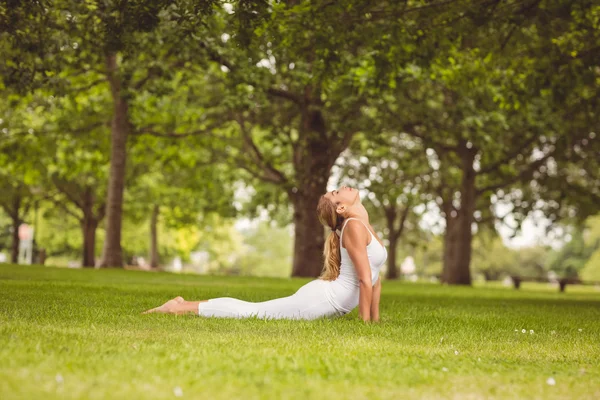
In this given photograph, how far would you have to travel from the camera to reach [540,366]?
19.9ft

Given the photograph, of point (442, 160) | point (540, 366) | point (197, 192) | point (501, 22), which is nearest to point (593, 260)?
point (442, 160)

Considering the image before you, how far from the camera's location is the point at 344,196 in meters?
8.70

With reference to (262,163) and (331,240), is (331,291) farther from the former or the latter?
(262,163)

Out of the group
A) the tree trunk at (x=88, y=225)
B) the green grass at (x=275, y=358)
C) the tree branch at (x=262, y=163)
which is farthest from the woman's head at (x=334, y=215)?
the tree trunk at (x=88, y=225)

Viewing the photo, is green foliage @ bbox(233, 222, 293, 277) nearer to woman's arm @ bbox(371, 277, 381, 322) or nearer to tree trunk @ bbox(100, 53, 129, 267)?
tree trunk @ bbox(100, 53, 129, 267)

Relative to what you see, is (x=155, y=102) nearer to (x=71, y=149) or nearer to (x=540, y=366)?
(x=71, y=149)

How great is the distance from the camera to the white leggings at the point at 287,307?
859 cm

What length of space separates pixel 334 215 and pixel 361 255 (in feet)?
2.05

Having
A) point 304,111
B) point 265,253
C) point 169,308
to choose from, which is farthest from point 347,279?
point 265,253

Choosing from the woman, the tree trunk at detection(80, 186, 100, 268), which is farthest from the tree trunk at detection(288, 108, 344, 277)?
the tree trunk at detection(80, 186, 100, 268)

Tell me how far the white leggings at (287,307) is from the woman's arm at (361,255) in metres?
0.46

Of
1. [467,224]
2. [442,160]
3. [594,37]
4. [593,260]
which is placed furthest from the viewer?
[593,260]

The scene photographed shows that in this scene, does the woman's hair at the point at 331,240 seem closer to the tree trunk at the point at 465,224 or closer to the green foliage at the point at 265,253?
the tree trunk at the point at 465,224

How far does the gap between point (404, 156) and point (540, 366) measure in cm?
2636
